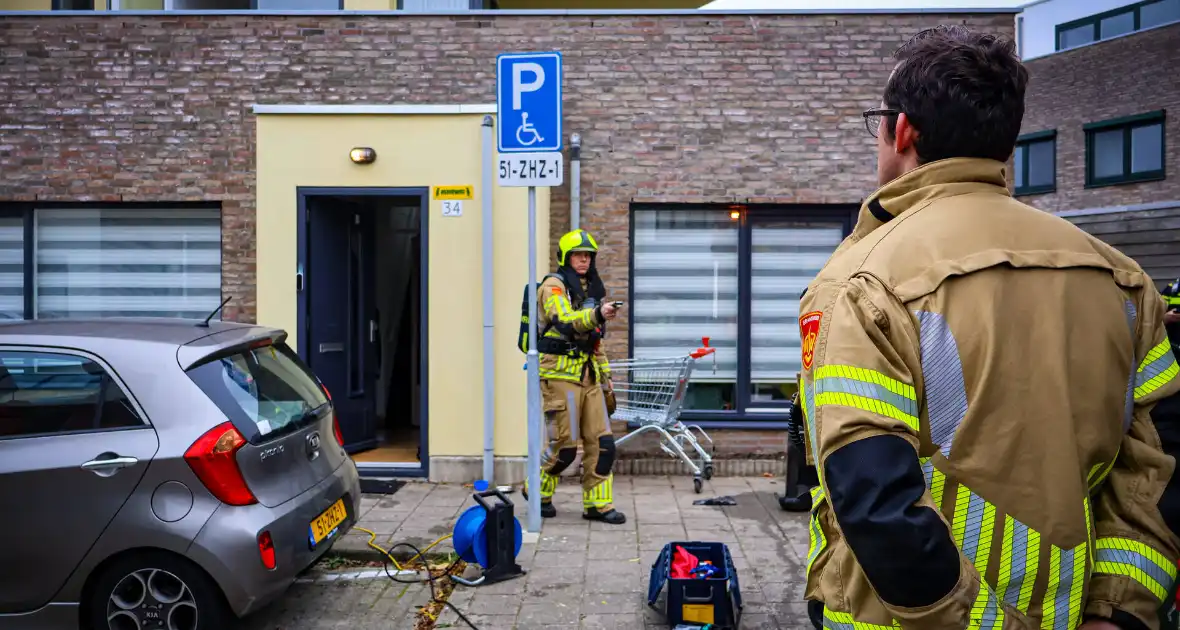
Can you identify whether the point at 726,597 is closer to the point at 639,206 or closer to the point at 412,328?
the point at 639,206

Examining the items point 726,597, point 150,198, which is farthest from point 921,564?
point 150,198

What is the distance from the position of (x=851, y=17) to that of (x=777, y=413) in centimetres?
414

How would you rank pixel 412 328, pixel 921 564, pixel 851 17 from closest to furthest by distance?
pixel 921 564 → pixel 851 17 → pixel 412 328

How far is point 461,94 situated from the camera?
27.7 feet

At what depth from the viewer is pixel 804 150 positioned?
8555 millimetres

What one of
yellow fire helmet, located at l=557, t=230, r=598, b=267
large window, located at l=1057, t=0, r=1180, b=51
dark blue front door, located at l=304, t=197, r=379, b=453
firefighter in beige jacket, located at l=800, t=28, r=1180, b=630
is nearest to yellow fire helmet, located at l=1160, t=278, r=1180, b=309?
yellow fire helmet, located at l=557, t=230, r=598, b=267

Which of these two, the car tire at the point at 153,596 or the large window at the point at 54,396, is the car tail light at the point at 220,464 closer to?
the car tire at the point at 153,596

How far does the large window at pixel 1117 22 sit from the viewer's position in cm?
2291

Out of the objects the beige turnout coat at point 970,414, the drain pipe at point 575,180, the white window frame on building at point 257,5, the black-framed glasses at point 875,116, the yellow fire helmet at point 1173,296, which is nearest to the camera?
the beige turnout coat at point 970,414

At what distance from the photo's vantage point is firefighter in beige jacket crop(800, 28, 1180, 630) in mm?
1555

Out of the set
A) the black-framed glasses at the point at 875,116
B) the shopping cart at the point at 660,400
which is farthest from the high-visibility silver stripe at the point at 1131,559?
the shopping cart at the point at 660,400

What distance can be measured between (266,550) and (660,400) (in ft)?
14.4

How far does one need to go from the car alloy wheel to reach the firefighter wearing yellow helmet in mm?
3032

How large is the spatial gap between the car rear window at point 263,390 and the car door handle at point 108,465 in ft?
1.64
